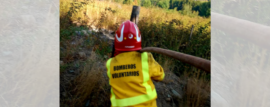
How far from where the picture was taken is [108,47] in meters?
4.29

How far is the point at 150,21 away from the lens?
5457mm

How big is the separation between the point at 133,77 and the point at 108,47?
2.75 metres

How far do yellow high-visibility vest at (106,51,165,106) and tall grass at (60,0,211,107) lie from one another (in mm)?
1183

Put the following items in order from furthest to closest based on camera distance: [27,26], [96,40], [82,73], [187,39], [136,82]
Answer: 1. [187,39]
2. [96,40]
3. [27,26]
4. [82,73]
5. [136,82]

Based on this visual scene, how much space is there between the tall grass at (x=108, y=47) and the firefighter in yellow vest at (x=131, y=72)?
3.91ft

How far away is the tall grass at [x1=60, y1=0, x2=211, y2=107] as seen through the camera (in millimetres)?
2820

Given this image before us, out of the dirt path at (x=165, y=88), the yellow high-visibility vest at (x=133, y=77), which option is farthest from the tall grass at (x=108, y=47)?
the yellow high-visibility vest at (x=133, y=77)

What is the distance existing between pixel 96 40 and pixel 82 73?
1.58 meters

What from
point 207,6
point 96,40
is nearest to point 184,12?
point 207,6

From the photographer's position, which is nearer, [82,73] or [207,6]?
[82,73]

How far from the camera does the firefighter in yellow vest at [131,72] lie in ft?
5.34

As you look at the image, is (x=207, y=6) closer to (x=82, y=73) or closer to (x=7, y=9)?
(x=82, y=73)

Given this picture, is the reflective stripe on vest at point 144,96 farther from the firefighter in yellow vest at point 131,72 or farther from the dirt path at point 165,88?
the dirt path at point 165,88
